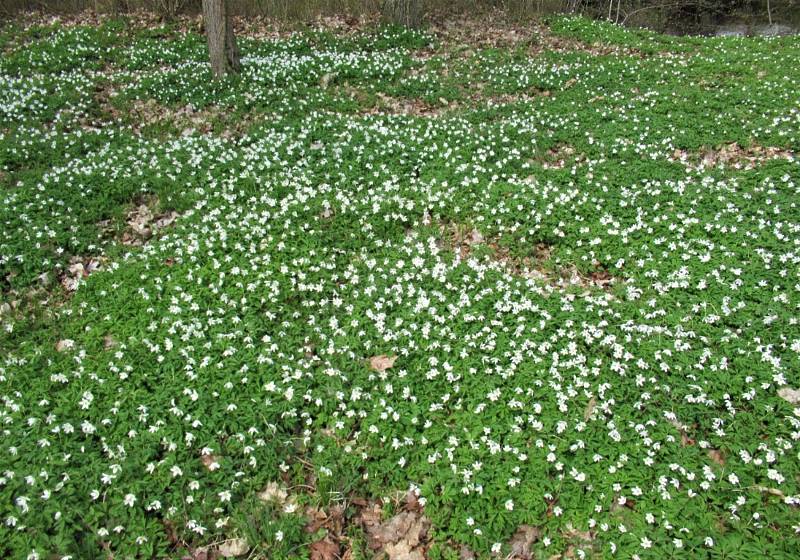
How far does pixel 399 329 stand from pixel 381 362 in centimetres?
50

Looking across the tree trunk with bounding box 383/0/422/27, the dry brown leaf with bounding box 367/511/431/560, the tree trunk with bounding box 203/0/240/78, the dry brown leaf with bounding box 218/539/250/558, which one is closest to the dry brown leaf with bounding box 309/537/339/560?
the dry brown leaf with bounding box 367/511/431/560

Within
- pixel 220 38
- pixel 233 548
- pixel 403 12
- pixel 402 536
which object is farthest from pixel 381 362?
pixel 403 12

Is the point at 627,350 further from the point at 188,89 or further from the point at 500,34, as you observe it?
the point at 500,34

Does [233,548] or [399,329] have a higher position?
[399,329]

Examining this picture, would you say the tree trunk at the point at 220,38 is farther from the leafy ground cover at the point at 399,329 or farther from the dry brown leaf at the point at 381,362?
the dry brown leaf at the point at 381,362

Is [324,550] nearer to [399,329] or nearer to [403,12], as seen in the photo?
[399,329]

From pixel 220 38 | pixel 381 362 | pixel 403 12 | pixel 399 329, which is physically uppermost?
pixel 403 12

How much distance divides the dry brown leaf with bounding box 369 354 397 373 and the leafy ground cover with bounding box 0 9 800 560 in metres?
0.07

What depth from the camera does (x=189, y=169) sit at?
8469 millimetres

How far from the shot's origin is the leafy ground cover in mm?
4180

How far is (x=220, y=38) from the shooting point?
37.1 feet

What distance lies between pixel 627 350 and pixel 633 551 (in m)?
2.12

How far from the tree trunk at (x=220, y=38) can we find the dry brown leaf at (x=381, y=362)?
29.6ft

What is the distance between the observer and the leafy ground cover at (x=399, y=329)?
418 cm
